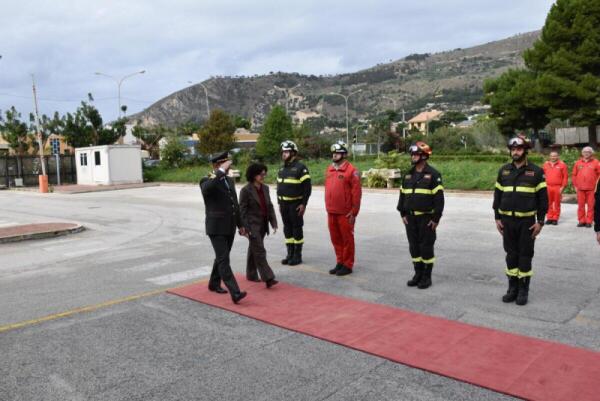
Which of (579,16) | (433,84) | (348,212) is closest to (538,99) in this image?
(579,16)

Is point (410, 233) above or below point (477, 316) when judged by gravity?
above

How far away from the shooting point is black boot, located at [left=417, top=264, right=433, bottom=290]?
7103 millimetres

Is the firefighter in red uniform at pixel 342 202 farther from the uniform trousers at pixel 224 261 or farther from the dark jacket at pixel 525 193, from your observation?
the dark jacket at pixel 525 193

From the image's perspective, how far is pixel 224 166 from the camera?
20.9ft

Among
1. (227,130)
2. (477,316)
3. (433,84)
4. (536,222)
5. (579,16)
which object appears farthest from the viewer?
(433,84)

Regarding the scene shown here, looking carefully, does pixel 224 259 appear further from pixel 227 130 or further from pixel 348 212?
pixel 227 130

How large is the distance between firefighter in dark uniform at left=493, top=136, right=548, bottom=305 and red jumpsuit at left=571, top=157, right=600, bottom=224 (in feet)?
21.6

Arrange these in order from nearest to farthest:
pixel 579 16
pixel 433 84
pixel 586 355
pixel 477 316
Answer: pixel 586 355
pixel 477 316
pixel 579 16
pixel 433 84

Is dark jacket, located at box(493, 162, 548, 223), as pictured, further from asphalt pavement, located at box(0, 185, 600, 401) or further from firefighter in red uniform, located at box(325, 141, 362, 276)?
firefighter in red uniform, located at box(325, 141, 362, 276)

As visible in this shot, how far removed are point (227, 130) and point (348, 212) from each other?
126ft

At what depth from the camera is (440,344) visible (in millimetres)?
5094

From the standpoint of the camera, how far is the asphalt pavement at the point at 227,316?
437 cm

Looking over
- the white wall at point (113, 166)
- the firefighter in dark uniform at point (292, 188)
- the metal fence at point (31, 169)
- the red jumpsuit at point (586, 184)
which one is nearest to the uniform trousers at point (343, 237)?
the firefighter in dark uniform at point (292, 188)

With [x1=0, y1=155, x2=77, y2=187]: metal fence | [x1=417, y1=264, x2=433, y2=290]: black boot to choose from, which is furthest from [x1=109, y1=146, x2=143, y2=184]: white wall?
[x1=417, y1=264, x2=433, y2=290]: black boot
